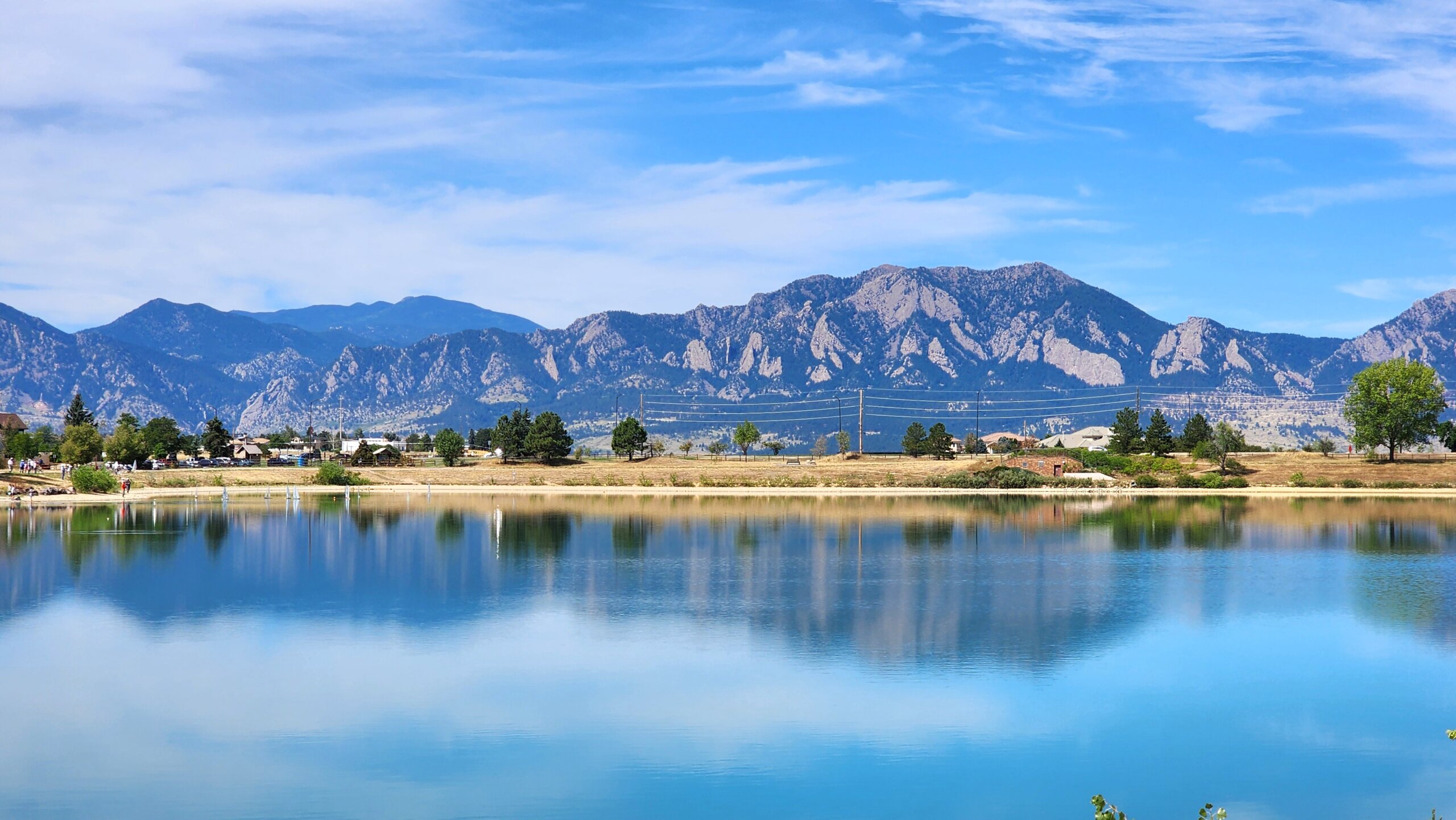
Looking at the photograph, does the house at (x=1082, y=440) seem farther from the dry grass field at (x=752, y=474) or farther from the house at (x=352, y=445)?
the house at (x=352, y=445)

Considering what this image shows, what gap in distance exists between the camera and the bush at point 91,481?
8555cm

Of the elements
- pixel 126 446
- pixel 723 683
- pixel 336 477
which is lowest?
pixel 723 683

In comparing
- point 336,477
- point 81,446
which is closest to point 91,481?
point 336,477

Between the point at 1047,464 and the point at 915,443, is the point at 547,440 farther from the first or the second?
the point at 1047,464

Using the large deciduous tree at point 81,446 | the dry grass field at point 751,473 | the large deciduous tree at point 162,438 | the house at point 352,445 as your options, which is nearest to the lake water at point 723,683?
the dry grass field at point 751,473

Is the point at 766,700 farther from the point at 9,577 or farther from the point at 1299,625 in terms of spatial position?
the point at 9,577

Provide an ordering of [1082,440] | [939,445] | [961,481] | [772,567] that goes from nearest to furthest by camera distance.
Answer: [772,567]
[961,481]
[939,445]
[1082,440]

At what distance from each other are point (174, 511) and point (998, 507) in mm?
52612

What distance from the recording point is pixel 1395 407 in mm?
109312

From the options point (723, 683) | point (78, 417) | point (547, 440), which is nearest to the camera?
point (723, 683)

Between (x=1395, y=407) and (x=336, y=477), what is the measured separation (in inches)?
3748

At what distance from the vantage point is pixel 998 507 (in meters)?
80.9

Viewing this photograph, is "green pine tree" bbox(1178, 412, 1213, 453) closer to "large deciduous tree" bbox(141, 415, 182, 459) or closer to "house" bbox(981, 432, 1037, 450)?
"house" bbox(981, 432, 1037, 450)

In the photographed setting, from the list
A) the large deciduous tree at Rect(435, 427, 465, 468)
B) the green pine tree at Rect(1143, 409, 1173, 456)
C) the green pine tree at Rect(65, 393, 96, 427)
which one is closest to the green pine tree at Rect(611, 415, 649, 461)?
the large deciduous tree at Rect(435, 427, 465, 468)
